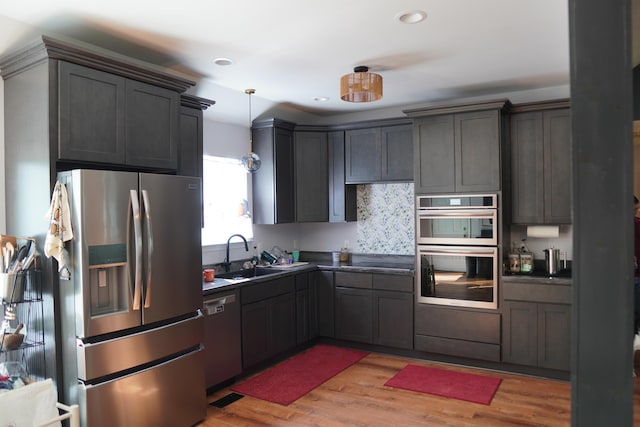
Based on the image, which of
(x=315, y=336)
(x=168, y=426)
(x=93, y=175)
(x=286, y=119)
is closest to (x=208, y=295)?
(x=168, y=426)

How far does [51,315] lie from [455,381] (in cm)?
307

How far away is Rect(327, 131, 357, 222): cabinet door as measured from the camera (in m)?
5.19

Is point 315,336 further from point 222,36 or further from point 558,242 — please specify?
point 222,36

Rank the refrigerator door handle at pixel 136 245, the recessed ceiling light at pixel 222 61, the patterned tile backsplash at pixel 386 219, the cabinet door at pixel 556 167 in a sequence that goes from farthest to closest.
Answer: the patterned tile backsplash at pixel 386 219 → the cabinet door at pixel 556 167 → the recessed ceiling light at pixel 222 61 → the refrigerator door handle at pixel 136 245

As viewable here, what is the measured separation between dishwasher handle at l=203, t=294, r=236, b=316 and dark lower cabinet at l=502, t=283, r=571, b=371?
238cm

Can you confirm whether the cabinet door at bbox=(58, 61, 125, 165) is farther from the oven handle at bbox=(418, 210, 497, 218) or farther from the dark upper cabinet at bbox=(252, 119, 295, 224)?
the oven handle at bbox=(418, 210, 497, 218)

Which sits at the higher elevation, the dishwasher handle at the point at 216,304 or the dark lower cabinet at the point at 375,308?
the dishwasher handle at the point at 216,304

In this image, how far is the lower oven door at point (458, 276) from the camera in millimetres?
4203

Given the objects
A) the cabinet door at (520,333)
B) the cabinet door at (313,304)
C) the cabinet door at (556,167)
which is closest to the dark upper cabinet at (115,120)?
the cabinet door at (313,304)

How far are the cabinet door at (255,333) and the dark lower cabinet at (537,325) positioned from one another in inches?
83.2

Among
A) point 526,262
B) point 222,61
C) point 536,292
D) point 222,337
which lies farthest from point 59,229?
point 526,262

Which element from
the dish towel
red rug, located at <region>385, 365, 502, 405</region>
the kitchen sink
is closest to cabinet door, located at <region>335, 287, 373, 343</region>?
red rug, located at <region>385, 365, 502, 405</region>

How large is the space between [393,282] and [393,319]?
367 millimetres

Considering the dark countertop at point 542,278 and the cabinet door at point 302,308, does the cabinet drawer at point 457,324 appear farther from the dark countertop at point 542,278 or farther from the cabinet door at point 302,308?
the cabinet door at point 302,308
